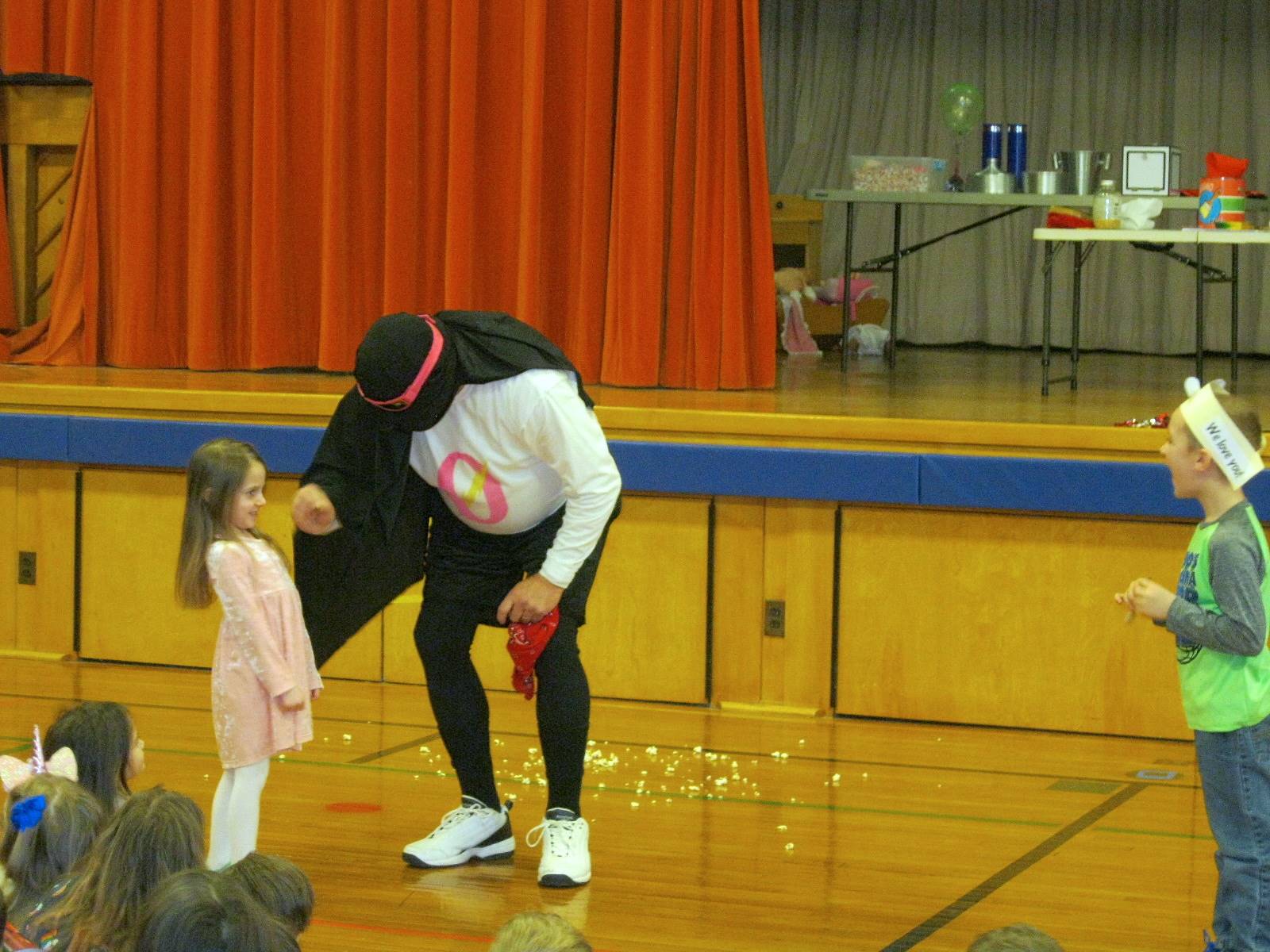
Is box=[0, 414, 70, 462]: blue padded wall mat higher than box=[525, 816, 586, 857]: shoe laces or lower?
higher

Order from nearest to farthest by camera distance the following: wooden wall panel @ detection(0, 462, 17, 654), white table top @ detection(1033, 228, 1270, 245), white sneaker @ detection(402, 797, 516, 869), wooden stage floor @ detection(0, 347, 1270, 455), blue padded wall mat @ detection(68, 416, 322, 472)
Result: white sneaker @ detection(402, 797, 516, 869) → wooden stage floor @ detection(0, 347, 1270, 455) → blue padded wall mat @ detection(68, 416, 322, 472) → wooden wall panel @ detection(0, 462, 17, 654) → white table top @ detection(1033, 228, 1270, 245)

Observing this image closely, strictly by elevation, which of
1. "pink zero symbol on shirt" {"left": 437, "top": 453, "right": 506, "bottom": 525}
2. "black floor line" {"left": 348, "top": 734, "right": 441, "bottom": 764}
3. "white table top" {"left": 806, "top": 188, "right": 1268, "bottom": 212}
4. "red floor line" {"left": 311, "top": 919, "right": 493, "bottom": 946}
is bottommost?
"red floor line" {"left": 311, "top": 919, "right": 493, "bottom": 946}

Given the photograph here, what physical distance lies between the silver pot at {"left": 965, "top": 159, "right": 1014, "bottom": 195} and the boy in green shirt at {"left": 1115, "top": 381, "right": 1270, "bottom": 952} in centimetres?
418

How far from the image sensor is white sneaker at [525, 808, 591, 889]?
3.27m

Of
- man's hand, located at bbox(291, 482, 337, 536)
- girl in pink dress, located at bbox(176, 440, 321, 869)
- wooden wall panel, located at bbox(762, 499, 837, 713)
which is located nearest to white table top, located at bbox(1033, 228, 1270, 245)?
wooden wall panel, located at bbox(762, 499, 837, 713)

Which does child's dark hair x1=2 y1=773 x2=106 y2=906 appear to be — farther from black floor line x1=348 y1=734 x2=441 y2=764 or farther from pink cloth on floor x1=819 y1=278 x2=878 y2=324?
pink cloth on floor x1=819 y1=278 x2=878 y2=324

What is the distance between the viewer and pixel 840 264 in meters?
10.0

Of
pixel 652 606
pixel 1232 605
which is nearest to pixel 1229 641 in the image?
pixel 1232 605

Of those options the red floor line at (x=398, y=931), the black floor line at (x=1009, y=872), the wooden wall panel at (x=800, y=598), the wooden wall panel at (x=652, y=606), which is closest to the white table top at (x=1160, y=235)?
the wooden wall panel at (x=800, y=598)

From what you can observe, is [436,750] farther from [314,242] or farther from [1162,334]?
[1162,334]

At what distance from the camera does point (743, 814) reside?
3.86m

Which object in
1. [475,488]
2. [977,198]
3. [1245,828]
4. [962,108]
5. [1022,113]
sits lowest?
[1245,828]

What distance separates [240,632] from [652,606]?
6.17 feet

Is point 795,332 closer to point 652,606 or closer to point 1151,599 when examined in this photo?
point 652,606
